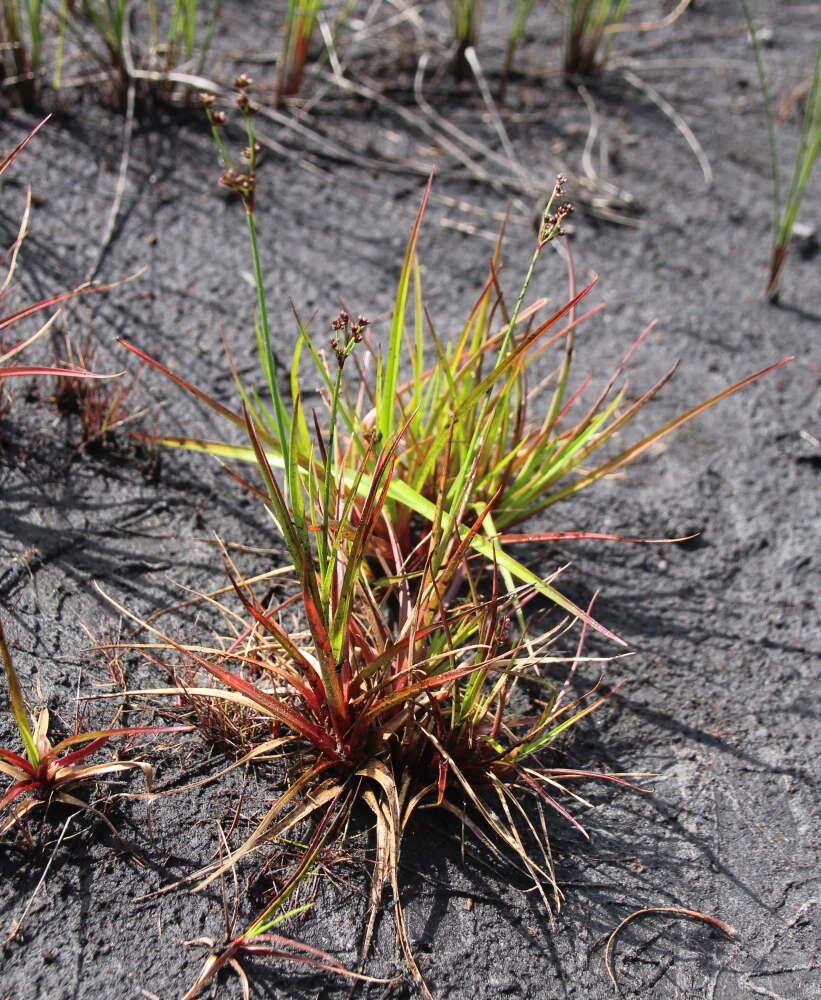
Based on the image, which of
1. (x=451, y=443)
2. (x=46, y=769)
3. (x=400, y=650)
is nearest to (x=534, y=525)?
(x=451, y=443)

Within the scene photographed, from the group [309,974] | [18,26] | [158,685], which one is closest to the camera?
[309,974]

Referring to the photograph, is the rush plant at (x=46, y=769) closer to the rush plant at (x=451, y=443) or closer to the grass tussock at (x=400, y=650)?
the grass tussock at (x=400, y=650)

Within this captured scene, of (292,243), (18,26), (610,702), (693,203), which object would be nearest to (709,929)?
(610,702)

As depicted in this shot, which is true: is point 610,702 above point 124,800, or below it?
below

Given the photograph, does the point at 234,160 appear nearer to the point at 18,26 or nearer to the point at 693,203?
the point at 18,26

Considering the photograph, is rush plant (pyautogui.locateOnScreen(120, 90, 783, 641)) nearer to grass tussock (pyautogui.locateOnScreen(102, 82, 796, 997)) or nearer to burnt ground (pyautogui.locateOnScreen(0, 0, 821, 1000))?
grass tussock (pyautogui.locateOnScreen(102, 82, 796, 997))

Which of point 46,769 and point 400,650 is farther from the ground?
point 400,650

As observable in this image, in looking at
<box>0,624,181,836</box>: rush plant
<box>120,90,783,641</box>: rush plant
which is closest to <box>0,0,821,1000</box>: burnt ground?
<box>0,624,181,836</box>: rush plant

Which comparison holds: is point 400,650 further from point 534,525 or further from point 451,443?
point 534,525

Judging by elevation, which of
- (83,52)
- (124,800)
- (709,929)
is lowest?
(709,929)
